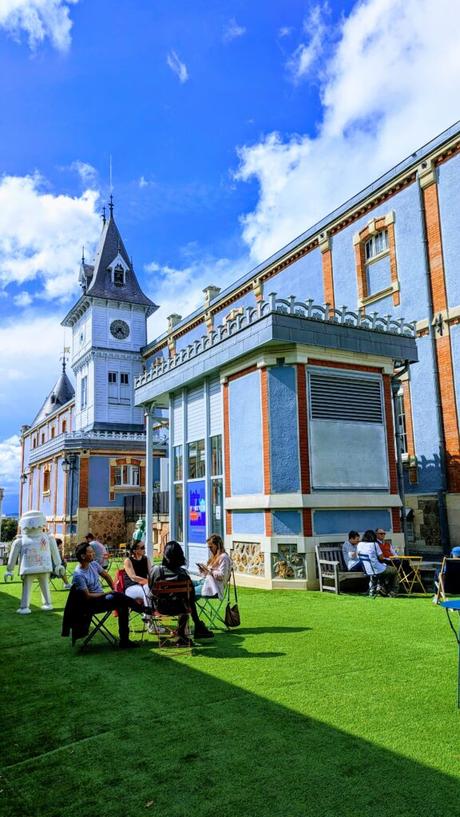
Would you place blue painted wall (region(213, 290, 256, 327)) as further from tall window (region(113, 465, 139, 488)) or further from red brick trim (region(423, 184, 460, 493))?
red brick trim (region(423, 184, 460, 493))

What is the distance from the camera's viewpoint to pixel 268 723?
477 cm

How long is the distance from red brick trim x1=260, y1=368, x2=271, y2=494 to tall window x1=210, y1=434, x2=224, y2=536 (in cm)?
234

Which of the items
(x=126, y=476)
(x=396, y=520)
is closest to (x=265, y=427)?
(x=396, y=520)

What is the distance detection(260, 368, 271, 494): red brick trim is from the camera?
44.0 ft

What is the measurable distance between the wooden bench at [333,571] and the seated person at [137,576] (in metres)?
4.67

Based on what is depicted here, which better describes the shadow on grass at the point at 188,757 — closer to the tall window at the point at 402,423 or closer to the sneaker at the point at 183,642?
the sneaker at the point at 183,642

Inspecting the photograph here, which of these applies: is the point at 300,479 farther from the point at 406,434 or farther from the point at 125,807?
the point at 125,807

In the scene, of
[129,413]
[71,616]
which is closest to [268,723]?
[71,616]

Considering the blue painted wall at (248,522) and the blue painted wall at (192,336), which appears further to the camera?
the blue painted wall at (192,336)

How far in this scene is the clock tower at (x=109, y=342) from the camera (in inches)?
1518

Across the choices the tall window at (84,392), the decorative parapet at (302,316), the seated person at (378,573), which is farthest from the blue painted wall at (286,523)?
the tall window at (84,392)

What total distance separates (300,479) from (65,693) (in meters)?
8.06

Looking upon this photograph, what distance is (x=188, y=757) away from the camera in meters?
4.21

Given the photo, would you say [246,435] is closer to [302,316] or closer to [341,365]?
[341,365]
